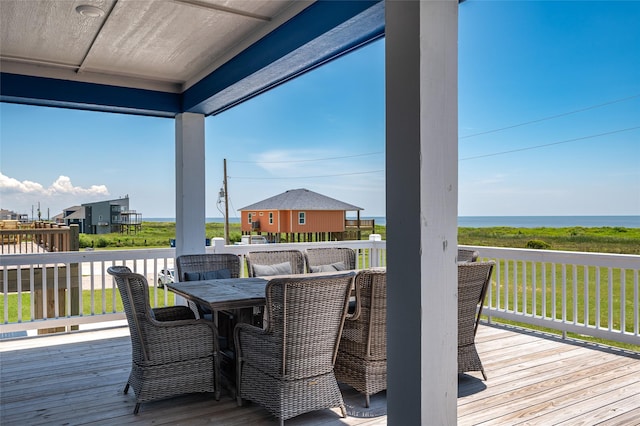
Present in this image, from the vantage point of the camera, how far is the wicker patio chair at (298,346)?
2.76 meters

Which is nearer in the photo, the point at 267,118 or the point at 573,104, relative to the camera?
the point at 573,104

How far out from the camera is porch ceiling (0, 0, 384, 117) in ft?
10.8

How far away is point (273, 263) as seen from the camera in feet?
16.0

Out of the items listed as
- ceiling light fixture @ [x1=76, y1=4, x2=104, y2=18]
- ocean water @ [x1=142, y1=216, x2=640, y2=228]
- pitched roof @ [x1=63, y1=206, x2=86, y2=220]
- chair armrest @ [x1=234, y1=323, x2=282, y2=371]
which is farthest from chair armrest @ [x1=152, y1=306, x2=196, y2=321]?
pitched roof @ [x1=63, y1=206, x2=86, y2=220]

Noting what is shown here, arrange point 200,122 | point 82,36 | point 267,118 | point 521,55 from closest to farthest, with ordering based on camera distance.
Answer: point 82,36 < point 200,122 < point 521,55 < point 267,118

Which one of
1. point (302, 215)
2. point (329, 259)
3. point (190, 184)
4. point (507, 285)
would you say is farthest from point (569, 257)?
point (302, 215)

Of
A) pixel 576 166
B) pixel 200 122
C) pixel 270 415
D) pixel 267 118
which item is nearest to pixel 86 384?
pixel 270 415

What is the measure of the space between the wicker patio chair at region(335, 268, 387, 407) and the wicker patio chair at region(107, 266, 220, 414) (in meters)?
0.97

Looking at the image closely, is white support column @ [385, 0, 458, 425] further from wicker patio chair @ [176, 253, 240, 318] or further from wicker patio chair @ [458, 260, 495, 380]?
wicker patio chair @ [176, 253, 240, 318]

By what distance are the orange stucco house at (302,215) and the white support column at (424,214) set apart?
662 inches

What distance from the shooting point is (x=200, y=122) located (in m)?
5.68

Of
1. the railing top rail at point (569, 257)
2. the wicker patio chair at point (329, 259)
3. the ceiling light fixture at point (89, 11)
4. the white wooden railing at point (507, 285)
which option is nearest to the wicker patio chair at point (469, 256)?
the white wooden railing at point (507, 285)

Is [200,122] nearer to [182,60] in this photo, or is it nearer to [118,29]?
[182,60]

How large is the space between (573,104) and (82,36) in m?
21.6
